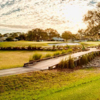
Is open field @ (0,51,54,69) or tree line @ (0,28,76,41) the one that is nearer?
open field @ (0,51,54,69)

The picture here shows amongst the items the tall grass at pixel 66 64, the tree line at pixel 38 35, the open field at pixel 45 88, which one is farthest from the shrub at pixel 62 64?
the tree line at pixel 38 35

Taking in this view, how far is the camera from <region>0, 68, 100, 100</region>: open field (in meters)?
4.36

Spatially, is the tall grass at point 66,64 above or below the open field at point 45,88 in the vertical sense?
above

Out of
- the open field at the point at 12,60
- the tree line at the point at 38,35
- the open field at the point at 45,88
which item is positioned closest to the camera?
the open field at the point at 45,88

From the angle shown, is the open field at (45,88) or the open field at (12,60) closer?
the open field at (45,88)

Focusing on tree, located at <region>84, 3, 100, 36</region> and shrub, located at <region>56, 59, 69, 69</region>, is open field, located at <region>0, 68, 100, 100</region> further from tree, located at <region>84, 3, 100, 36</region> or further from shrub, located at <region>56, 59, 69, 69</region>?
tree, located at <region>84, 3, 100, 36</region>

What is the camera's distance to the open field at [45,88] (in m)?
4.36

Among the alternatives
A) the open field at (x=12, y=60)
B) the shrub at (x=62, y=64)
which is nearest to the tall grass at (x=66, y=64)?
the shrub at (x=62, y=64)

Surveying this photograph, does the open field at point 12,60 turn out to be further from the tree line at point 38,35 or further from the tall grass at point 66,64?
the tree line at point 38,35

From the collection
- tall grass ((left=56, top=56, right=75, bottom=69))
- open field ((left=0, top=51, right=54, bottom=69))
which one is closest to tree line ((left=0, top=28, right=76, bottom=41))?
open field ((left=0, top=51, right=54, bottom=69))

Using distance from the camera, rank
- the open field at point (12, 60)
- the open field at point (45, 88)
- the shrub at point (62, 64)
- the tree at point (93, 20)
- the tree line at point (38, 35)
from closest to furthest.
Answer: the open field at point (45, 88) → the shrub at point (62, 64) → the open field at point (12, 60) → the tree at point (93, 20) → the tree line at point (38, 35)

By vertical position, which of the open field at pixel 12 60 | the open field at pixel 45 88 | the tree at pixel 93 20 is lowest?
the open field at pixel 45 88

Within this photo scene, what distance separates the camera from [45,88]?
16.2 feet

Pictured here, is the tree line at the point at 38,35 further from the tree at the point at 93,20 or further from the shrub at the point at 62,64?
the shrub at the point at 62,64
